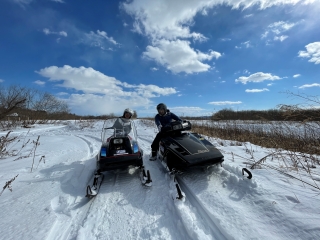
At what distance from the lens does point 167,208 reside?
2330 mm

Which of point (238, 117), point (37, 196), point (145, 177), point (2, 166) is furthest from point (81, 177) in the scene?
point (238, 117)

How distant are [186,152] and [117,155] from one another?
1424mm

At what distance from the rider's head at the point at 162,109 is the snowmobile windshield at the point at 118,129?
1056 mm

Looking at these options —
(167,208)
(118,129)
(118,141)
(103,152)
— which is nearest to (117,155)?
(103,152)

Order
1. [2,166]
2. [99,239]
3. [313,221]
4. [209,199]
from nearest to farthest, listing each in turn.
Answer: [313,221], [99,239], [209,199], [2,166]

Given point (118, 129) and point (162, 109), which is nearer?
point (118, 129)

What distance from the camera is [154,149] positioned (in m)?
4.85

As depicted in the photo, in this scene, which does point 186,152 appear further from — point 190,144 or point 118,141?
point 118,141

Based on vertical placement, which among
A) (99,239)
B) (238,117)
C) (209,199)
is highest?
(238,117)

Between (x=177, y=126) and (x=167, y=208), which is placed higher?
(x=177, y=126)

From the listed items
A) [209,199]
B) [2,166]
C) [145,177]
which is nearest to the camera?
[209,199]

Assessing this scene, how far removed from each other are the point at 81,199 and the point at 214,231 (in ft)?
6.95

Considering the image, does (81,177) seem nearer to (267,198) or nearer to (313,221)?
(267,198)

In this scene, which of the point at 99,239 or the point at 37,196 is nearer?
the point at 99,239
